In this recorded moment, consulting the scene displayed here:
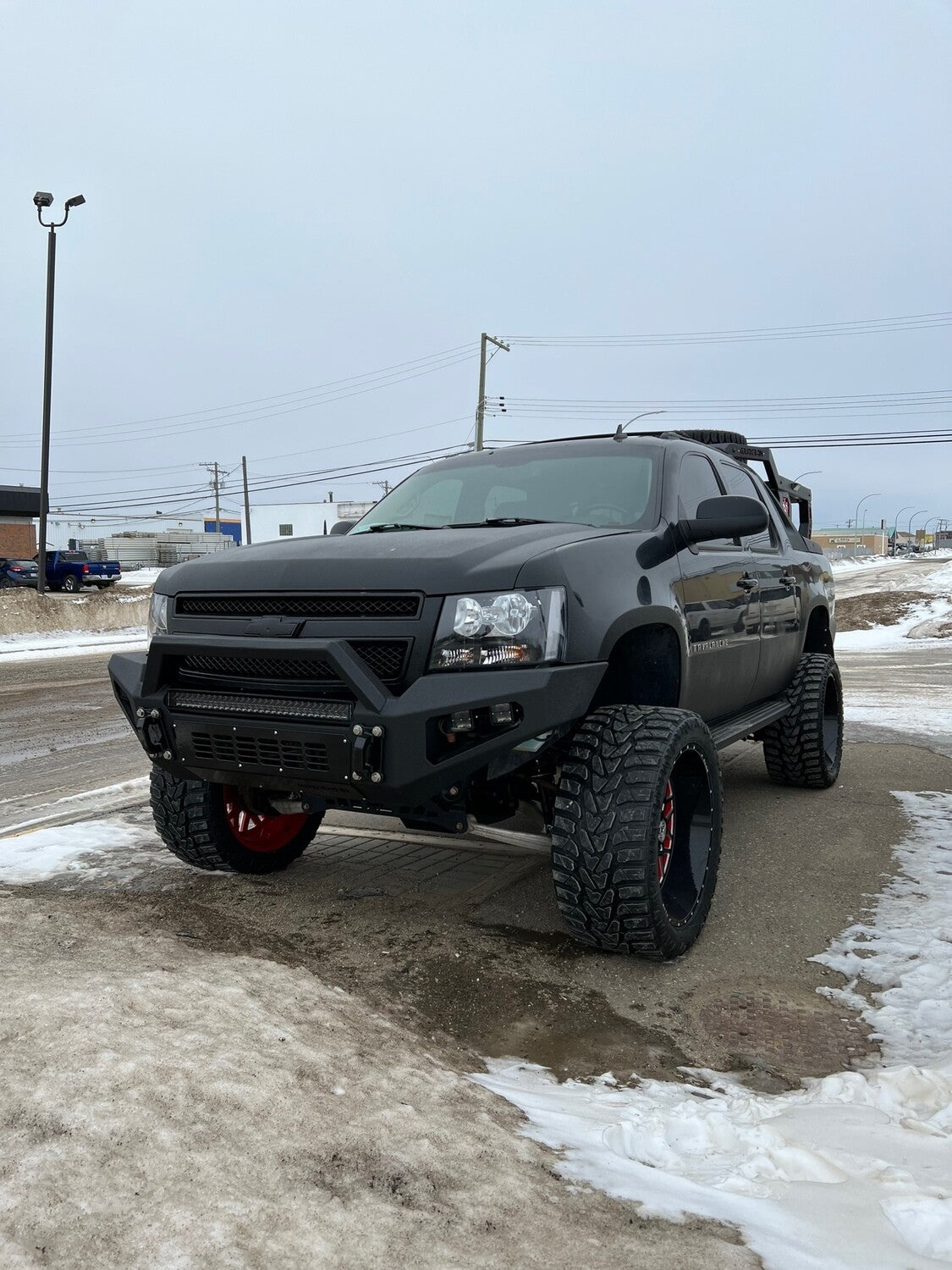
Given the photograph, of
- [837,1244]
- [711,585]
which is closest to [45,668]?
[711,585]

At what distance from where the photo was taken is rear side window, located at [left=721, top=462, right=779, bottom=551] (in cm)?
553

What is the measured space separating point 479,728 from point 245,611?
0.98 m

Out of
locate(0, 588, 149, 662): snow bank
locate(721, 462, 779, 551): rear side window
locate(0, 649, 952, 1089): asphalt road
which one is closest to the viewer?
locate(0, 649, 952, 1089): asphalt road

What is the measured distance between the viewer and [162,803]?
171 inches

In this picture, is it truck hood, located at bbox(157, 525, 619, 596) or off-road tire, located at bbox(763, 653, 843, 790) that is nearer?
truck hood, located at bbox(157, 525, 619, 596)

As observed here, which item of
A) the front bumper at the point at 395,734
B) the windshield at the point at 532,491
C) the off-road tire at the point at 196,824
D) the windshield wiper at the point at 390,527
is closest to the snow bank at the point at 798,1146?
the front bumper at the point at 395,734

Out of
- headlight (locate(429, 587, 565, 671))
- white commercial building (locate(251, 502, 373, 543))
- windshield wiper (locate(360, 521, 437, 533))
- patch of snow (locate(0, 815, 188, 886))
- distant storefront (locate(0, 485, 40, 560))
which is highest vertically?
white commercial building (locate(251, 502, 373, 543))

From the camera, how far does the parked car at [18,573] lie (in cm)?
3341

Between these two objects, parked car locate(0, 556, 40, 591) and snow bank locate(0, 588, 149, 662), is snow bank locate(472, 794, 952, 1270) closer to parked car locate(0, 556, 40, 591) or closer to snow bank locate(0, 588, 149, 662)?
snow bank locate(0, 588, 149, 662)

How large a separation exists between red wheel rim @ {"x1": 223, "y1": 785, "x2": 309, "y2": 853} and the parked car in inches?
1241

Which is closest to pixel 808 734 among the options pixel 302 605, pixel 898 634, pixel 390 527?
pixel 390 527

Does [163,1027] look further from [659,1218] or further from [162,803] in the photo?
[162,803]

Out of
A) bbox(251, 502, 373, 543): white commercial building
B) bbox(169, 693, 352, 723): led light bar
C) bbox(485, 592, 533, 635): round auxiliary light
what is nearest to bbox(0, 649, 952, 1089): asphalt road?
bbox(169, 693, 352, 723): led light bar

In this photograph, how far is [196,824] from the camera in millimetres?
4285
